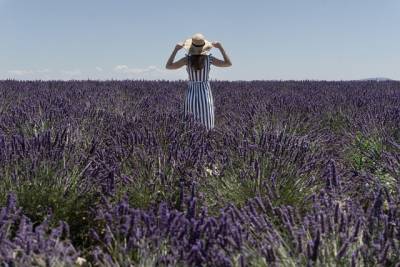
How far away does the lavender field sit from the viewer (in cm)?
161

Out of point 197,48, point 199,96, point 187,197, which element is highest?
point 197,48

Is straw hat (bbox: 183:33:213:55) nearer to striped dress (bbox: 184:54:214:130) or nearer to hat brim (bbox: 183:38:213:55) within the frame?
hat brim (bbox: 183:38:213:55)

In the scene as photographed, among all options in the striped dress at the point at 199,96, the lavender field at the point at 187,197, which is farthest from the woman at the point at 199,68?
the lavender field at the point at 187,197

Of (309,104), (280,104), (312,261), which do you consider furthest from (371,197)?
(309,104)

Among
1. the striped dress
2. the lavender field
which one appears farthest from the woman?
the lavender field

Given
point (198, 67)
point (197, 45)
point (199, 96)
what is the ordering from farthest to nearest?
point (199, 96)
point (198, 67)
point (197, 45)

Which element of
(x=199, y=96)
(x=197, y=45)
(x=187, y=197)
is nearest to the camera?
(x=187, y=197)

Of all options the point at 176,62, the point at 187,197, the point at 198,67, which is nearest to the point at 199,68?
the point at 198,67

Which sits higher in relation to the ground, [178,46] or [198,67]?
[178,46]

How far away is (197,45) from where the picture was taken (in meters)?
4.30

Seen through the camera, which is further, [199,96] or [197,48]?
[199,96]

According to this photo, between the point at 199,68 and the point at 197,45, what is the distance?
272 millimetres

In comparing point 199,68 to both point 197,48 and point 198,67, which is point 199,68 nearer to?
A: point 198,67

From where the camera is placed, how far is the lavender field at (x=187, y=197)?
161 centimetres
